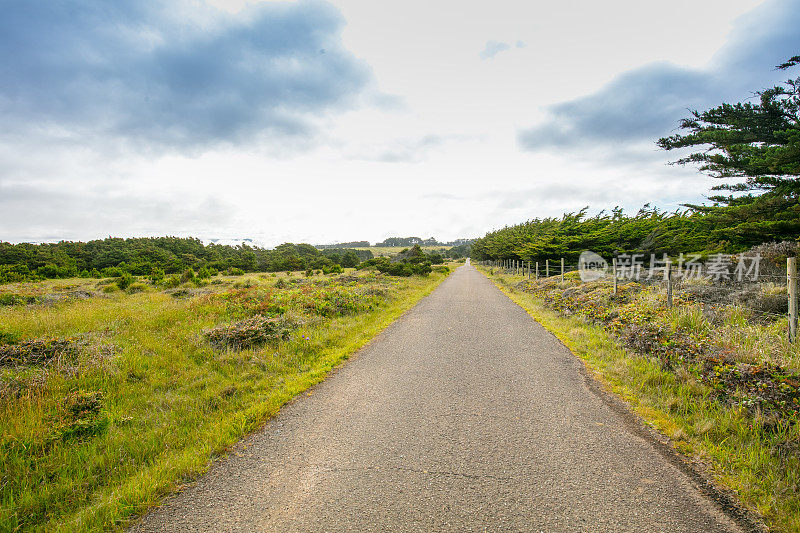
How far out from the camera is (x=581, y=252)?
2333 cm

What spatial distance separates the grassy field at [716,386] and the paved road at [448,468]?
44cm

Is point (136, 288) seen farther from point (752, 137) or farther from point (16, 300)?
point (752, 137)

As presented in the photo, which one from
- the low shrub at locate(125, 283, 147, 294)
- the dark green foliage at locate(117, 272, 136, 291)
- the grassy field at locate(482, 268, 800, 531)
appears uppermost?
the dark green foliage at locate(117, 272, 136, 291)

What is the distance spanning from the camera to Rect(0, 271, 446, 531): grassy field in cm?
307

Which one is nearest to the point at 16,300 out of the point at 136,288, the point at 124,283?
the point at 136,288

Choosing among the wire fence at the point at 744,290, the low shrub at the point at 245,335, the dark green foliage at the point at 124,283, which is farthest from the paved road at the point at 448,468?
the dark green foliage at the point at 124,283

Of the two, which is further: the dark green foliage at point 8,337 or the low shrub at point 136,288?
the low shrub at point 136,288

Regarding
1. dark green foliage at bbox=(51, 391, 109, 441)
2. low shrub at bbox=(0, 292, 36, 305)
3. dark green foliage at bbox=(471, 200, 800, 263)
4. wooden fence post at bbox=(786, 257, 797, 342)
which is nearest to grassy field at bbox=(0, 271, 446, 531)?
dark green foliage at bbox=(51, 391, 109, 441)

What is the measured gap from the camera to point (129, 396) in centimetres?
542

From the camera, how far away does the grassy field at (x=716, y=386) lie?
298 centimetres

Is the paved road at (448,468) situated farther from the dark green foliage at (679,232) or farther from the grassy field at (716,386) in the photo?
the dark green foliage at (679,232)

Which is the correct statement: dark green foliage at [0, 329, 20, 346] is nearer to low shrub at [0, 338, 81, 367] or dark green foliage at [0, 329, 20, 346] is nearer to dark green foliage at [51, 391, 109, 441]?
low shrub at [0, 338, 81, 367]

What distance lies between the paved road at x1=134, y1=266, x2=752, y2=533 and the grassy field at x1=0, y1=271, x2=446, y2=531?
0.56 m

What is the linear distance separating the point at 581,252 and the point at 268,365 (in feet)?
76.5
